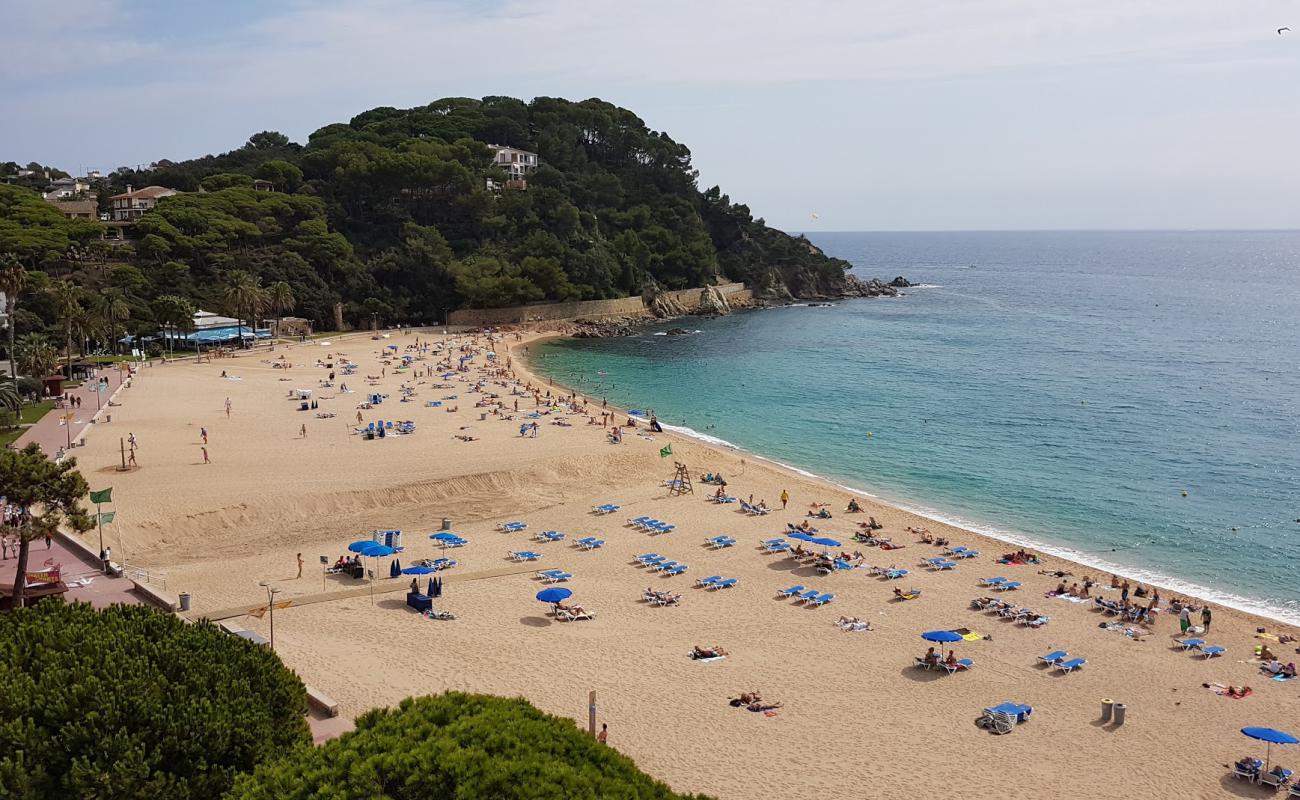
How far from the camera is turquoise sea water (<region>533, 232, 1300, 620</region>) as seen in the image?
31.1 metres

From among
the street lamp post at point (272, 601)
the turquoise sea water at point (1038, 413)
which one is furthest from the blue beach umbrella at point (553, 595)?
the turquoise sea water at point (1038, 413)

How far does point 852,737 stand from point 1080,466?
25.8 meters

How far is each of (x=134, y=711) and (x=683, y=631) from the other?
40.6ft

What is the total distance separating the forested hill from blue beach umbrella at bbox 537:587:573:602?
50.2 meters

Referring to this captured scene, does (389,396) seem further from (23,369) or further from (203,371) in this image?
(23,369)

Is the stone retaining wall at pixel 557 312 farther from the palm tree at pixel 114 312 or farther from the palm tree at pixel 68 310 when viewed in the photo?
the palm tree at pixel 68 310

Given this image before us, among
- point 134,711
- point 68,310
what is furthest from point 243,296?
point 134,711

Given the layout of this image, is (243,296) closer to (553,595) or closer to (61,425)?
(61,425)

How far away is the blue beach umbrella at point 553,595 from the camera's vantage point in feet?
71.3

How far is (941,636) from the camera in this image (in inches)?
816

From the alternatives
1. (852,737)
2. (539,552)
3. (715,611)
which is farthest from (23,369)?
(852,737)

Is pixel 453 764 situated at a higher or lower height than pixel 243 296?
lower

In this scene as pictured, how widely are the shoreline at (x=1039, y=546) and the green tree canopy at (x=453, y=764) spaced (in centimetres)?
2101

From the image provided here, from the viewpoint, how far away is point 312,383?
50594 millimetres
